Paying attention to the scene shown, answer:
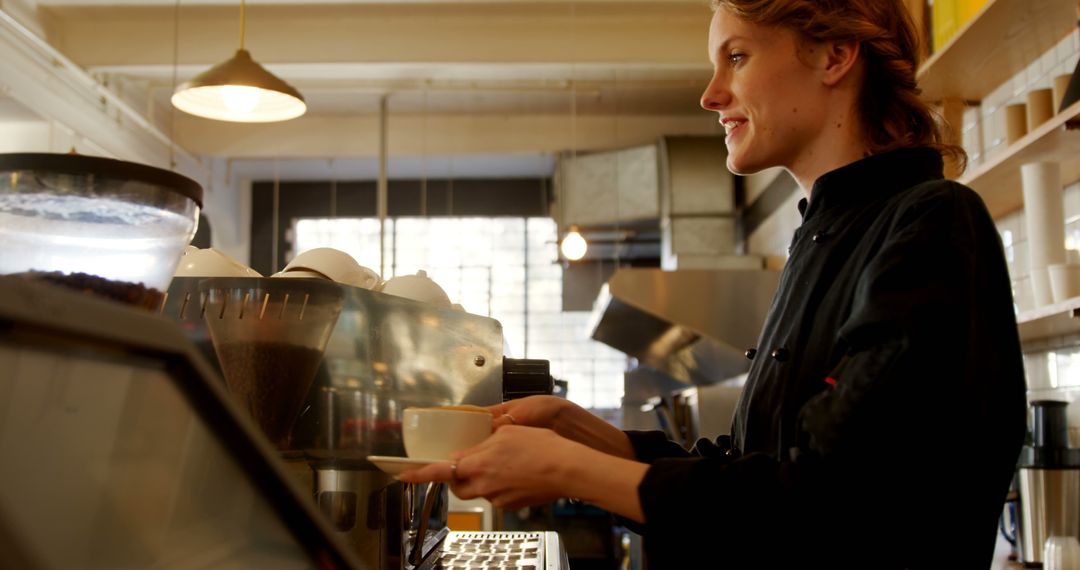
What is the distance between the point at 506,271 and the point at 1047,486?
785 centimetres

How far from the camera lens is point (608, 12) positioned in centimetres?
606

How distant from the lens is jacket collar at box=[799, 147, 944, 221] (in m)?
1.21

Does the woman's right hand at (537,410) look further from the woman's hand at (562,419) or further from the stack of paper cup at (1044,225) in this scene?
the stack of paper cup at (1044,225)

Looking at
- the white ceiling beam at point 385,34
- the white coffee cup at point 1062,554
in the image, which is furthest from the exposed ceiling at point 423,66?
the white coffee cup at point 1062,554

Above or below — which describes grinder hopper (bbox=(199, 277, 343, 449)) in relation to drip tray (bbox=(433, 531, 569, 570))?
above

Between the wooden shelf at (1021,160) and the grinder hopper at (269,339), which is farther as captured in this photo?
the wooden shelf at (1021,160)

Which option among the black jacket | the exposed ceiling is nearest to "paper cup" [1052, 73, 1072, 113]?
the black jacket

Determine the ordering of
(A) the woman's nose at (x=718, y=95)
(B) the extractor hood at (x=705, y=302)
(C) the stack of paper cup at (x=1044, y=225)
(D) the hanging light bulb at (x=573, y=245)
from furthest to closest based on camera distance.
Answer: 1. (D) the hanging light bulb at (x=573, y=245)
2. (B) the extractor hood at (x=705, y=302)
3. (C) the stack of paper cup at (x=1044, y=225)
4. (A) the woman's nose at (x=718, y=95)

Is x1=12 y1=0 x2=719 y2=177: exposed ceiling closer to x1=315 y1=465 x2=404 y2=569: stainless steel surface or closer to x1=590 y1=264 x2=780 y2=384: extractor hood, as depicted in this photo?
x1=590 y1=264 x2=780 y2=384: extractor hood

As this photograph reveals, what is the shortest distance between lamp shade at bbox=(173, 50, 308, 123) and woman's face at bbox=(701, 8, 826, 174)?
2.63m

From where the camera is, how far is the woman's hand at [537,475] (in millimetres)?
1022

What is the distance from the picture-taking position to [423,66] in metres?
6.61

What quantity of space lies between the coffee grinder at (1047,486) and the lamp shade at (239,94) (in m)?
2.77

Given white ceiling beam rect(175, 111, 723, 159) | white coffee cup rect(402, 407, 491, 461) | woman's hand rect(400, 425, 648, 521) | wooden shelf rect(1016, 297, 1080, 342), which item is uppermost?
white ceiling beam rect(175, 111, 723, 159)
